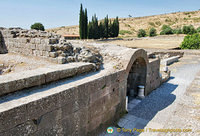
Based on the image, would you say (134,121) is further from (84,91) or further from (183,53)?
(183,53)

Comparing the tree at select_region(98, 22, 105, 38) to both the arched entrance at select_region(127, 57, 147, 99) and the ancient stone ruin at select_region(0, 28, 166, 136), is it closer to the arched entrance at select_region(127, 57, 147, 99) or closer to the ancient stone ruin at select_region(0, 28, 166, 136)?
the arched entrance at select_region(127, 57, 147, 99)

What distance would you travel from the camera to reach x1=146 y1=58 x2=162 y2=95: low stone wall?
831 cm

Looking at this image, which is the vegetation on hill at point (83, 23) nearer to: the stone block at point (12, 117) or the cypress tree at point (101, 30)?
the cypress tree at point (101, 30)

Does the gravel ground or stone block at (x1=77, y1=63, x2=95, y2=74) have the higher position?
stone block at (x1=77, y1=63, x2=95, y2=74)

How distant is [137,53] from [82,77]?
10.0ft

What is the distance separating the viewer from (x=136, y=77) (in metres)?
8.19

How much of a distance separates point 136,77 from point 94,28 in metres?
37.4

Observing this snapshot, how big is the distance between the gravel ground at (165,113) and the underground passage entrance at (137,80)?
1.75 ft

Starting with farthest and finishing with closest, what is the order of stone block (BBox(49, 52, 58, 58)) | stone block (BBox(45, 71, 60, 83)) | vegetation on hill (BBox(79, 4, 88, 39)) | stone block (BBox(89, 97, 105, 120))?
vegetation on hill (BBox(79, 4, 88, 39))
stone block (BBox(49, 52, 58, 58))
stone block (BBox(89, 97, 105, 120))
stone block (BBox(45, 71, 60, 83))

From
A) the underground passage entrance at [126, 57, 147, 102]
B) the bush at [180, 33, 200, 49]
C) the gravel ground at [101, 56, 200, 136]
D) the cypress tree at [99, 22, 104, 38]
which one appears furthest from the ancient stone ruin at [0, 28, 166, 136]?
the cypress tree at [99, 22, 104, 38]

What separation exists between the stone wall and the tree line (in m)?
30.8

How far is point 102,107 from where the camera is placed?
4898mm

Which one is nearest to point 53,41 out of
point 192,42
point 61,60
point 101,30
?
point 61,60

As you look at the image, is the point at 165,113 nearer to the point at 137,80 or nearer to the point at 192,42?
the point at 137,80
